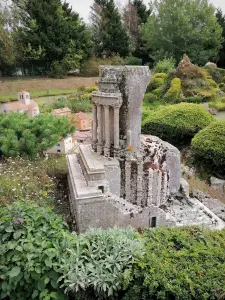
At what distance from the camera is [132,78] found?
848cm

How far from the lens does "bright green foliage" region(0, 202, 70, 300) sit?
5234 millimetres

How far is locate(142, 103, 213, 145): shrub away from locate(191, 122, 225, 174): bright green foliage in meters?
2.17

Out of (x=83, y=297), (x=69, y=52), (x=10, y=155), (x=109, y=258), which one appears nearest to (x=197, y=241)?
(x=109, y=258)

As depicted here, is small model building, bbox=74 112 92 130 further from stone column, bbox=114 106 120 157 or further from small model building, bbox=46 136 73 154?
stone column, bbox=114 106 120 157

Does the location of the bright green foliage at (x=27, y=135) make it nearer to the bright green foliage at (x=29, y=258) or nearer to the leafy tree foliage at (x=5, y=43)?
the bright green foliage at (x=29, y=258)

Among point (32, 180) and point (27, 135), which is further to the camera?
point (27, 135)

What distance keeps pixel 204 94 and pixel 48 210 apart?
25014mm

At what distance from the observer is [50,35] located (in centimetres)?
3509

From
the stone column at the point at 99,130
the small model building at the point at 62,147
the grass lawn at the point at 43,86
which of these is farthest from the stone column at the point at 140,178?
the grass lawn at the point at 43,86

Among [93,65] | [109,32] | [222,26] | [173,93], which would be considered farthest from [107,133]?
[222,26]

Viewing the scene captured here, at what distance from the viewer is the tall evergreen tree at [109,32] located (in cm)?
4072

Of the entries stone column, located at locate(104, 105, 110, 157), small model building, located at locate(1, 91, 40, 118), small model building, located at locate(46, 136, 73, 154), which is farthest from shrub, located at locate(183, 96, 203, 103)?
stone column, located at locate(104, 105, 110, 157)

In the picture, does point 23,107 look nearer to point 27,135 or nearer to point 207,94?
point 27,135

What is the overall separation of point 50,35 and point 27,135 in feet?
93.7
